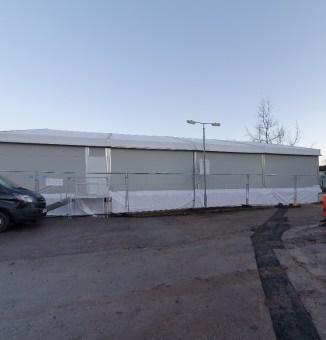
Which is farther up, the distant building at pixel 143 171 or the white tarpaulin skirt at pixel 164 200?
the distant building at pixel 143 171

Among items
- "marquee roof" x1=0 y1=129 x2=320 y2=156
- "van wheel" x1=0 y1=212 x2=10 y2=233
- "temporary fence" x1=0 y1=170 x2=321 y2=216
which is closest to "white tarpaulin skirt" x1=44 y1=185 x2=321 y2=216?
"temporary fence" x1=0 y1=170 x2=321 y2=216

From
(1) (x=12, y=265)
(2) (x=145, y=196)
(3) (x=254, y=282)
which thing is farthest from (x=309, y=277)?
(2) (x=145, y=196)

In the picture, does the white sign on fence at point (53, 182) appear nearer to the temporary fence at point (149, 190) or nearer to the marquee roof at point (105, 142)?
the temporary fence at point (149, 190)

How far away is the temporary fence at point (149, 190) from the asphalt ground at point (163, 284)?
12.0 ft

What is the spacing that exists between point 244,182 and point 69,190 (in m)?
9.92

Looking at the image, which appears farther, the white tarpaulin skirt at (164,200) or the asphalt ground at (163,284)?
the white tarpaulin skirt at (164,200)

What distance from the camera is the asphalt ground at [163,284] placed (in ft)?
11.2

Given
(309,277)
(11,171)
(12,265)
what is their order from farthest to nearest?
1. (11,171)
2. (12,265)
3. (309,277)

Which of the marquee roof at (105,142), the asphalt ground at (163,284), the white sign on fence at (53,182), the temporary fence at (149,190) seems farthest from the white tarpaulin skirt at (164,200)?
the asphalt ground at (163,284)

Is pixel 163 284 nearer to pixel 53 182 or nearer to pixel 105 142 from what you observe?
pixel 53 182

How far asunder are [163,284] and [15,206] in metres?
6.52

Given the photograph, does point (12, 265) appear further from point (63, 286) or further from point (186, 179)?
point (186, 179)

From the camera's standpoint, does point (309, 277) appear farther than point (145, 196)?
No

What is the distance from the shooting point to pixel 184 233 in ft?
29.6
